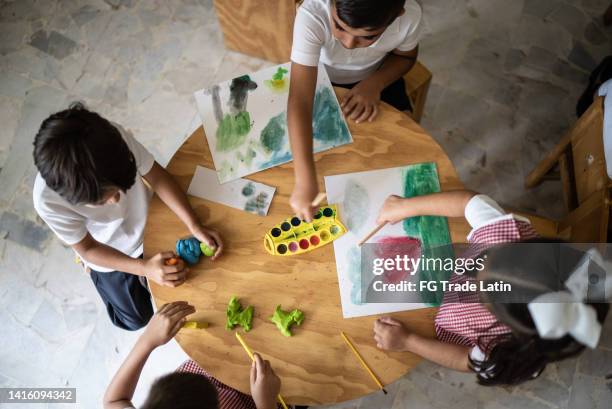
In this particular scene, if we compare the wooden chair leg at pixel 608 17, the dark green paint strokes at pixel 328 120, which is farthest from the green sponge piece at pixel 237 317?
the wooden chair leg at pixel 608 17

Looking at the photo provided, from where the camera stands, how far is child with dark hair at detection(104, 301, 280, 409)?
815 mm

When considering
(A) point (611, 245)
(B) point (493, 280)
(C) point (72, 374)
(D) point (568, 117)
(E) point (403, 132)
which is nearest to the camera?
(B) point (493, 280)

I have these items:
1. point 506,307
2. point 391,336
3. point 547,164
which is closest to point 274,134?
point 391,336

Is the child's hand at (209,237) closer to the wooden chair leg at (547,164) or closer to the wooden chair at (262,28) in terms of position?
the wooden chair at (262,28)

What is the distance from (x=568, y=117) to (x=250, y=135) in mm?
1402

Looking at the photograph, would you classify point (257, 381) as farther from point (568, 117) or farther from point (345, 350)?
point (568, 117)

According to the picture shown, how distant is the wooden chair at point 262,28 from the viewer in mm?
1669

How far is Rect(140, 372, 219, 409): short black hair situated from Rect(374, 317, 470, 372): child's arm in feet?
1.18

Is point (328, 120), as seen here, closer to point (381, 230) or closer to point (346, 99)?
point (346, 99)

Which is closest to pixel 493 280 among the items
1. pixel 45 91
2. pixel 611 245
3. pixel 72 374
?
pixel 611 245

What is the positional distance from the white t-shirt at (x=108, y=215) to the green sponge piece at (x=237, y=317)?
38 cm

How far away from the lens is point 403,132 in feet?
3.70

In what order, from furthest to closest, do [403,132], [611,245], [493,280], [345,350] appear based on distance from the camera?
[611,245], [403,132], [345,350], [493,280]

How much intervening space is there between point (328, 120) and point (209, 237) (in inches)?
16.6
